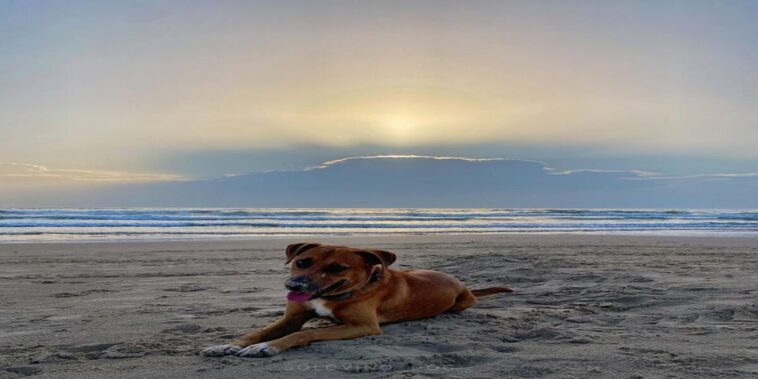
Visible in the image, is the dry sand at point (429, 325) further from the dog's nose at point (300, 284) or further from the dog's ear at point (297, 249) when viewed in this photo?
the dog's ear at point (297, 249)

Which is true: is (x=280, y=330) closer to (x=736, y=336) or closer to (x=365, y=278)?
(x=365, y=278)

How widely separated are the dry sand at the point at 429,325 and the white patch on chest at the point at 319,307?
308mm

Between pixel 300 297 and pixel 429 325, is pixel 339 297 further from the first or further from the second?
pixel 429 325

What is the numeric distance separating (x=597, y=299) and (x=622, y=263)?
4.54m

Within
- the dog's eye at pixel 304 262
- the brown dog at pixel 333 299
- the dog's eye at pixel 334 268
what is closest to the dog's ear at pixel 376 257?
the brown dog at pixel 333 299

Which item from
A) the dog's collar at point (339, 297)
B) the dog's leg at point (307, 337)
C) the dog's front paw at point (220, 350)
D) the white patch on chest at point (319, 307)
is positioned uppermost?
the dog's collar at point (339, 297)

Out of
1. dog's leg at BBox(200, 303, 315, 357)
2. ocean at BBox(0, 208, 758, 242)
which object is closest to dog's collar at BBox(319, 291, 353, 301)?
dog's leg at BBox(200, 303, 315, 357)

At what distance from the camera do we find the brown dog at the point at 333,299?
4.14 metres

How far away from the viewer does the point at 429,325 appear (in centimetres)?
495

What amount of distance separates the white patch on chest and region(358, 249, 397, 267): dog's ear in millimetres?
438

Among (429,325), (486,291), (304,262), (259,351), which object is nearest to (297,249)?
(304,262)

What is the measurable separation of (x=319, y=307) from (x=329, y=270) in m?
0.35

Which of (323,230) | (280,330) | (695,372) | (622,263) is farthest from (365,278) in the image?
(323,230)

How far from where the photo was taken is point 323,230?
2588cm
